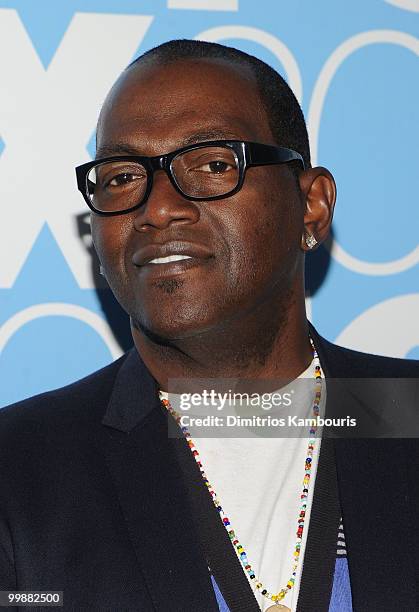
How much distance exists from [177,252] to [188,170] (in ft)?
0.53

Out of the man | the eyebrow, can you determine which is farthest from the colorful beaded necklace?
the eyebrow

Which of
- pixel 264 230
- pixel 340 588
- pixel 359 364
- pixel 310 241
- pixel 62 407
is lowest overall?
pixel 340 588

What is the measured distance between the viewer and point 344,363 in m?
2.05

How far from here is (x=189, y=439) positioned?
6.20ft

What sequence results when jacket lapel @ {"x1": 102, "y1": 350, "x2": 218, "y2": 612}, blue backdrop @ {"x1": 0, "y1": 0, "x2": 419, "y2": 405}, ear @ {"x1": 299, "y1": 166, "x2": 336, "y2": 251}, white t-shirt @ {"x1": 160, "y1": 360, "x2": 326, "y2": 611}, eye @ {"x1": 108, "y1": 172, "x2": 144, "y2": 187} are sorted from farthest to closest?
blue backdrop @ {"x1": 0, "y1": 0, "x2": 419, "y2": 405} → ear @ {"x1": 299, "y1": 166, "x2": 336, "y2": 251} → eye @ {"x1": 108, "y1": 172, "x2": 144, "y2": 187} → white t-shirt @ {"x1": 160, "y1": 360, "x2": 326, "y2": 611} → jacket lapel @ {"x1": 102, "y1": 350, "x2": 218, "y2": 612}

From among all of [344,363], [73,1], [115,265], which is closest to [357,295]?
[344,363]

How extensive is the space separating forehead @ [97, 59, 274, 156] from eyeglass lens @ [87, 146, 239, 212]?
3 centimetres

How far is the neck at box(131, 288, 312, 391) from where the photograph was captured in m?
1.88

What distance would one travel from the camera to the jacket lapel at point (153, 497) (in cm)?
163

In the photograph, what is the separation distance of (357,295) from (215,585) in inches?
40.9

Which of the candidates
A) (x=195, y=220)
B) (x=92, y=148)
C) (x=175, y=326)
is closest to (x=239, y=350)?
(x=175, y=326)

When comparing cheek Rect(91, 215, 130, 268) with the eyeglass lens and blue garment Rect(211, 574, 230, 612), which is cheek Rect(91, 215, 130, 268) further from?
blue garment Rect(211, 574, 230, 612)

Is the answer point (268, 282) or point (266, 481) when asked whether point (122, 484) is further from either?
point (268, 282)

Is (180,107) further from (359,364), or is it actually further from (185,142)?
(359,364)
